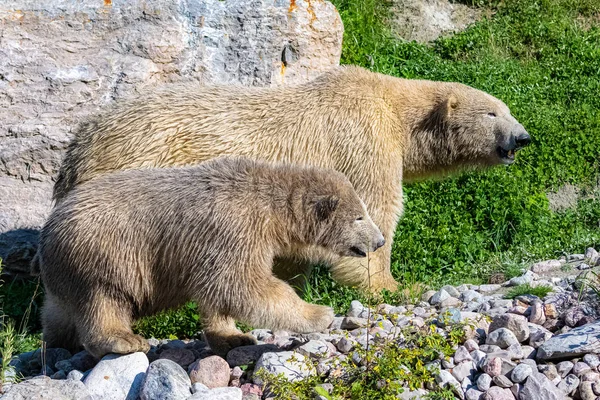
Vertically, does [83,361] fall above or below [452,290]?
below

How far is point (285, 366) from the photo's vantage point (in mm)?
6027

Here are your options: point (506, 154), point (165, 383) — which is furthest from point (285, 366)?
point (506, 154)

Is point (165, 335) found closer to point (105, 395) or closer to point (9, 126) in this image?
point (105, 395)

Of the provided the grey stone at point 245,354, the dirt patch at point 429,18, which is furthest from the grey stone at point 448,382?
the dirt patch at point 429,18

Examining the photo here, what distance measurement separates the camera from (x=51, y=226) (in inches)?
267

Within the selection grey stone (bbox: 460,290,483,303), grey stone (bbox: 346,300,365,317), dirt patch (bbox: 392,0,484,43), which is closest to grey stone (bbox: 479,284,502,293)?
grey stone (bbox: 460,290,483,303)

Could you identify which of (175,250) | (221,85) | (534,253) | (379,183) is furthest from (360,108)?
(175,250)

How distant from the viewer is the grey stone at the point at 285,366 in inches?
235

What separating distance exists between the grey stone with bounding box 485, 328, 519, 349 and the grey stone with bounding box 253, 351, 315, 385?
51.9 inches

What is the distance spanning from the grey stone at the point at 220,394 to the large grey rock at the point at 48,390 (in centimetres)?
74

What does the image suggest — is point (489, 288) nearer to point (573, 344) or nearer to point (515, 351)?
point (515, 351)

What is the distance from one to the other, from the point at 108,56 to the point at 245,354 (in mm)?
4743

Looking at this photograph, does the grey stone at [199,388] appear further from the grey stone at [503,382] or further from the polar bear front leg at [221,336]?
the grey stone at [503,382]

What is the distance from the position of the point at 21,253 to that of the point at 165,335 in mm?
2401
